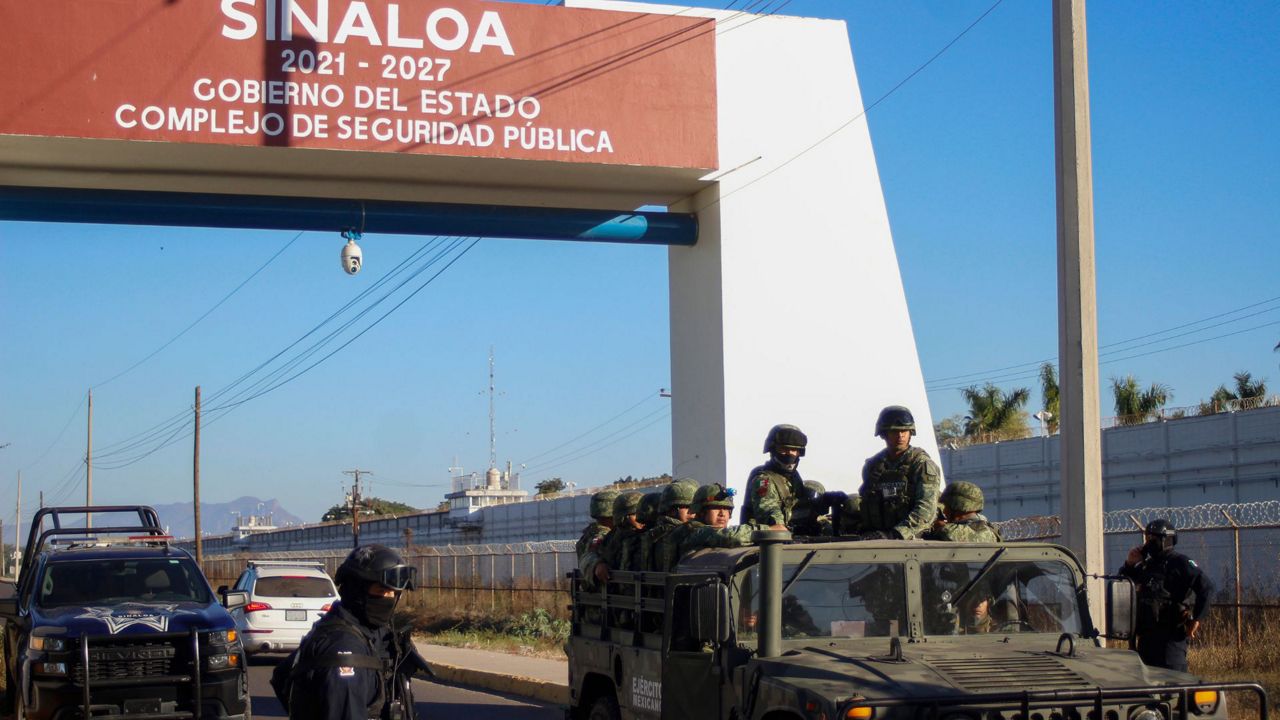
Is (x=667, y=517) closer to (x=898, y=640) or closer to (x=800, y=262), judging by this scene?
(x=898, y=640)

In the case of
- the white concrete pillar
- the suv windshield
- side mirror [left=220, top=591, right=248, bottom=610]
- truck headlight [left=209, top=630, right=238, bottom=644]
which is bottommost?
the suv windshield

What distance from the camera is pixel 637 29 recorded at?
55.0ft

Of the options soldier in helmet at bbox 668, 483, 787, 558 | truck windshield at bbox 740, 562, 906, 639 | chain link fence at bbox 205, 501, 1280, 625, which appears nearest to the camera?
truck windshield at bbox 740, 562, 906, 639

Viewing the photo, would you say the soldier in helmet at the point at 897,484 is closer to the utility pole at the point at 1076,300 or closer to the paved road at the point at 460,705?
the utility pole at the point at 1076,300

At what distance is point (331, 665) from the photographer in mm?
4445

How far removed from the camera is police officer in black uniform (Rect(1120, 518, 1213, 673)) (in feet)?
33.4

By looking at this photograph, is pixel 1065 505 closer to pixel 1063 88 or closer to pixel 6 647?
pixel 1063 88

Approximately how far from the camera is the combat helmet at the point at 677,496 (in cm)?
949

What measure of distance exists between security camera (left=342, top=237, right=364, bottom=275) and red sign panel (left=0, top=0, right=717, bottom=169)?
1.63 m

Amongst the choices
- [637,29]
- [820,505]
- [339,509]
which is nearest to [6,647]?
[820,505]

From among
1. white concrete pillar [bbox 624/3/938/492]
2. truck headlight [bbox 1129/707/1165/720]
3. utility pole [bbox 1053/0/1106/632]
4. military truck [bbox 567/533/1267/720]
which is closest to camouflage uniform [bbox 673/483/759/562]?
military truck [bbox 567/533/1267/720]

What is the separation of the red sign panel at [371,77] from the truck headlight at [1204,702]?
37.7ft

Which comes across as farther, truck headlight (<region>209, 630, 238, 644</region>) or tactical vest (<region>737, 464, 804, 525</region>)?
truck headlight (<region>209, 630, 238, 644</region>)

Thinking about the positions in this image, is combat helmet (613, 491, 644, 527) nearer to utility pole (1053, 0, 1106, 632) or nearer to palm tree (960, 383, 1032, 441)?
utility pole (1053, 0, 1106, 632)
